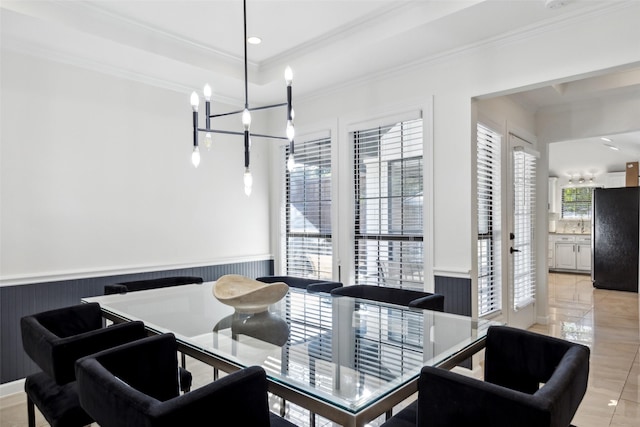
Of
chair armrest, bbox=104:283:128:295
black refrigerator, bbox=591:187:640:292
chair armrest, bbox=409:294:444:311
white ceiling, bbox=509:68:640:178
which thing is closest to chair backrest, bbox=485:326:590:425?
chair armrest, bbox=409:294:444:311

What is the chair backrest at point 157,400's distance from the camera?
988mm

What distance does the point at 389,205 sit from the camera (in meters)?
3.66

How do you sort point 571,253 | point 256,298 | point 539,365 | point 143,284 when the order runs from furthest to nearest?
point 571,253
point 143,284
point 256,298
point 539,365

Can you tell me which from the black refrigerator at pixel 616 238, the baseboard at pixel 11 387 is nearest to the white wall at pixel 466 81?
the baseboard at pixel 11 387

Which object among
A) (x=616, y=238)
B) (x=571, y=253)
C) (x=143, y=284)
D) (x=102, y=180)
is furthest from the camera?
(x=571, y=253)

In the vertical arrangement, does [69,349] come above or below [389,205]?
below

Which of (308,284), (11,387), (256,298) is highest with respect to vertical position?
(256,298)

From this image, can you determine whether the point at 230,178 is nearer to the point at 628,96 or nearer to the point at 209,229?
the point at 209,229

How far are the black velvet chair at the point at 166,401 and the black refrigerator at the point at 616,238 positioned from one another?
793cm

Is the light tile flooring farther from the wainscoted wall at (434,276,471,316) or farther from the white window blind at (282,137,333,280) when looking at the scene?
the white window blind at (282,137,333,280)

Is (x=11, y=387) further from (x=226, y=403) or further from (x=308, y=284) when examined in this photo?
(x=226, y=403)

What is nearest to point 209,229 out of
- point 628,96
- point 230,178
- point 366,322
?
point 230,178

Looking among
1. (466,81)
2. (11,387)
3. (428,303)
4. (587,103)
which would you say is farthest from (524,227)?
(11,387)

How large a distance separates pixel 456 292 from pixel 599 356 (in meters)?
1.79
